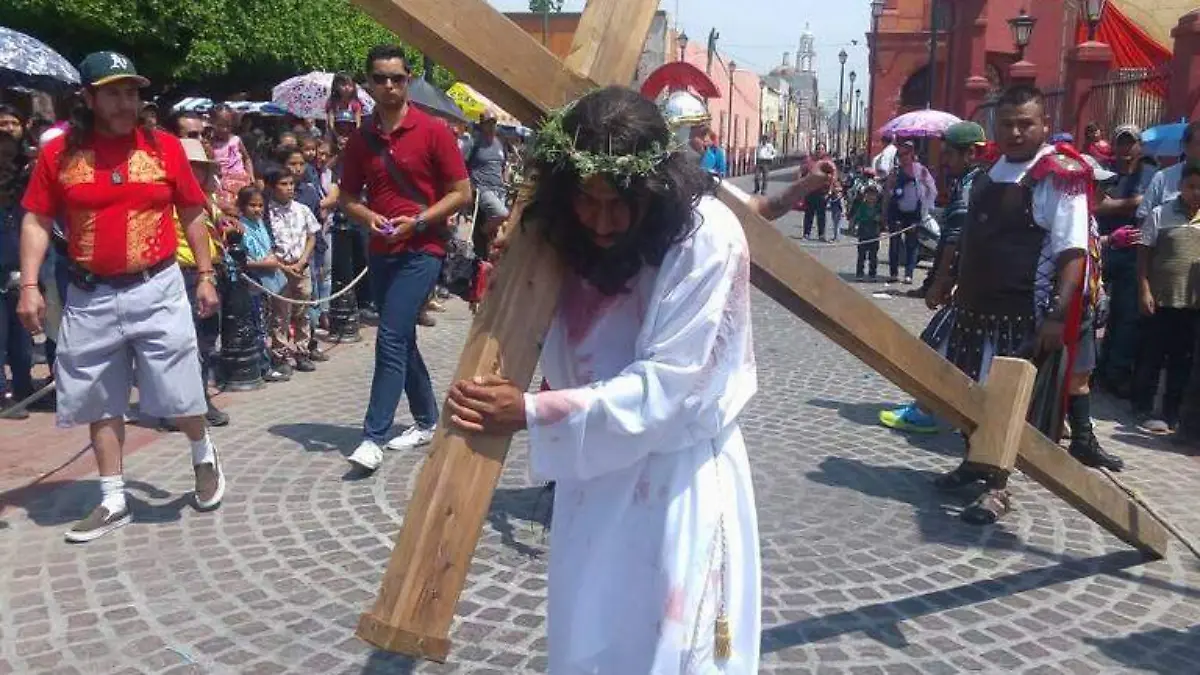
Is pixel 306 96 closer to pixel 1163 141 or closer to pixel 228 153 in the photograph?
pixel 228 153

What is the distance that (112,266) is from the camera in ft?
13.9

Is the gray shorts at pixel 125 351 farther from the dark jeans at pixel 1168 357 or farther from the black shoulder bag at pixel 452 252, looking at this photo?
the dark jeans at pixel 1168 357

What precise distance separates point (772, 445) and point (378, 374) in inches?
93.6

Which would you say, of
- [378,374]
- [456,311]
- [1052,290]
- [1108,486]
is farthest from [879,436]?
[456,311]

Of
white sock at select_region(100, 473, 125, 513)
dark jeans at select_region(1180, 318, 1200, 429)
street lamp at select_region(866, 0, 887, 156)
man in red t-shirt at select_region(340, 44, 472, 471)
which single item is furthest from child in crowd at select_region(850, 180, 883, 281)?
street lamp at select_region(866, 0, 887, 156)

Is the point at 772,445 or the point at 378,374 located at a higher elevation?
the point at 378,374

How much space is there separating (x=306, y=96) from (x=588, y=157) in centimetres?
1230

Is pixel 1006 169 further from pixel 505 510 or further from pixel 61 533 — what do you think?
pixel 61 533

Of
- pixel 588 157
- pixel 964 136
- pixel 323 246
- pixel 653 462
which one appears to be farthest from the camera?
pixel 323 246

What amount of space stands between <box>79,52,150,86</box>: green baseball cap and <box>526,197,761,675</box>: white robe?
9.27ft

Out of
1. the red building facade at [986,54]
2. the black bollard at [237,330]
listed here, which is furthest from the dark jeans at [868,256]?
the black bollard at [237,330]

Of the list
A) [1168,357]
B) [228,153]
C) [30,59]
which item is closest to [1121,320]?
[1168,357]

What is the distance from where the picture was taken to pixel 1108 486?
12.4 ft

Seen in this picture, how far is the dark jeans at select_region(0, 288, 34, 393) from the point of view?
6.27 m
